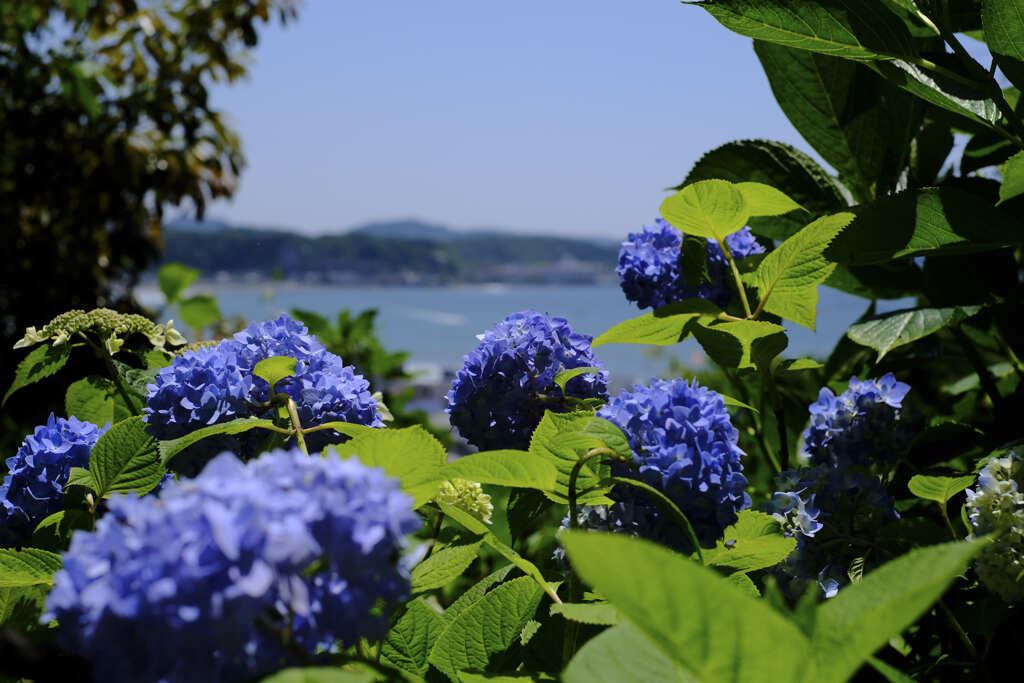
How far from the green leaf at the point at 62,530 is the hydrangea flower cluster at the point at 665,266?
0.89m

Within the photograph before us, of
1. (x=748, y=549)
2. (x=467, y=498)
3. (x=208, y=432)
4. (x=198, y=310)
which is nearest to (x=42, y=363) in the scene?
(x=208, y=432)

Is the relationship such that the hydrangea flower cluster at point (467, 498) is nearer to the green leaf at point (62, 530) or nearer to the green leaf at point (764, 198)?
the green leaf at point (62, 530)

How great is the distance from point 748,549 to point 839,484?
320 millimetres

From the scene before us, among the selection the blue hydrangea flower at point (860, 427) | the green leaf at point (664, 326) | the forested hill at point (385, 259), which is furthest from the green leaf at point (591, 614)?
the forested hill at point (385, 259)

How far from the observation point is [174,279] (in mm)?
2162

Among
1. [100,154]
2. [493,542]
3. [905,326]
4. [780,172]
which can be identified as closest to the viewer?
[493,542]

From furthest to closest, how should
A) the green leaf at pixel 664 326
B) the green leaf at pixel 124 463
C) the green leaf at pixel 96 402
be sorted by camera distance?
1. the green leaf at pixel 96 402
2. the green leaf at pixel 664 326
3. the green leaf at pixel 124 463

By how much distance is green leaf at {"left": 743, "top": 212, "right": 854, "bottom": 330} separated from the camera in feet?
3.43

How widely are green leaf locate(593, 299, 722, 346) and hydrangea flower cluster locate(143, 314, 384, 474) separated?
0.35 m

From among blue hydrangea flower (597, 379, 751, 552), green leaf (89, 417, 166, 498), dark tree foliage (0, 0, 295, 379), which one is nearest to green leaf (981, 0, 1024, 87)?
blue hydrangea flower (597, 379, 751, 552)

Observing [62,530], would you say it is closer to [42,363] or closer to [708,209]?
[42,363]

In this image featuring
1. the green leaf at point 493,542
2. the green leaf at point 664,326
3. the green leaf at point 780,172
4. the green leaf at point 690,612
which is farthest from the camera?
the green leaf at point 780,172

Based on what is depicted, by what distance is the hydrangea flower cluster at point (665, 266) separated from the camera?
4.45 ft

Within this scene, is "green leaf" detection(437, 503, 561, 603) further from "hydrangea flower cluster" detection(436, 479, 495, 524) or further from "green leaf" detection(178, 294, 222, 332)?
"green leaf" detection(178, 294, 222, 332)
